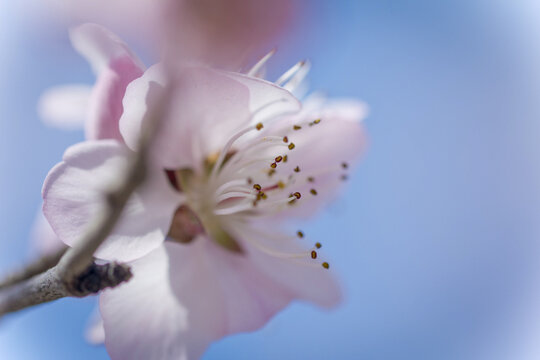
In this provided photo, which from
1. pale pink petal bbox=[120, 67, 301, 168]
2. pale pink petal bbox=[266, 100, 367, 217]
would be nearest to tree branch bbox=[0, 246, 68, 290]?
pale pink petal bbox=[120, 67, 301, 168]

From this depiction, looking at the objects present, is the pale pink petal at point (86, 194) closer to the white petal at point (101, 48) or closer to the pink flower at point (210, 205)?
the pink flower at point (210, 205)

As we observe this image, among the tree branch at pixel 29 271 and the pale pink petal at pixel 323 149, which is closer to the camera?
the tree branch at pixel 29 271

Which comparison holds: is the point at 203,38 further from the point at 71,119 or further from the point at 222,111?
the point at 71,119

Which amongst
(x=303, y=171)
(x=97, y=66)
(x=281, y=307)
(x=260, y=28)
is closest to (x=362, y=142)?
(x=303, y=171)

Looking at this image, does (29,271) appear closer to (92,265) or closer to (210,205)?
(92,265)

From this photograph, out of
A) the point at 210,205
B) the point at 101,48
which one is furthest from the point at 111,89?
the point at 210,205

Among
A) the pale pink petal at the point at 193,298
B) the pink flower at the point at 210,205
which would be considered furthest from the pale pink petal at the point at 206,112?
the pale pink petal at the point at 193,298
